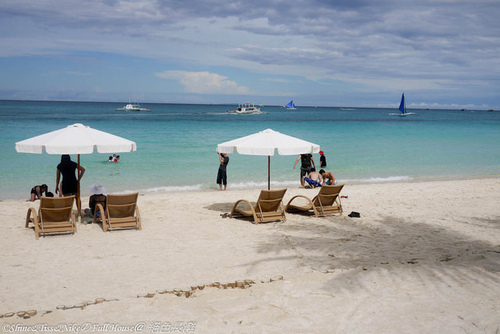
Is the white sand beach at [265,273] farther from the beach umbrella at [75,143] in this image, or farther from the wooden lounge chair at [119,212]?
the beach umbrella at [75,143]

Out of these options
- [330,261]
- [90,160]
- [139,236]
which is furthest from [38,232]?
[90,160]

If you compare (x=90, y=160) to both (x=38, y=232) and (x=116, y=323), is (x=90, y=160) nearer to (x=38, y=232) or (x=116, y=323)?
(x=38, y=232)

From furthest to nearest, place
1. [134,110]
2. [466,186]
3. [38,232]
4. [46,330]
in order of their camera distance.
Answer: [134,110]
[466,186]
[38,232]
[46,330]

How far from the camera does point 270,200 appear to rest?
29.5 ft

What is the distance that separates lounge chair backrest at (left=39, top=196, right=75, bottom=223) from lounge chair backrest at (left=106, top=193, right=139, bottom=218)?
67 cm

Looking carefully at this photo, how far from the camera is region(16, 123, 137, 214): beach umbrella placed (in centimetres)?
779

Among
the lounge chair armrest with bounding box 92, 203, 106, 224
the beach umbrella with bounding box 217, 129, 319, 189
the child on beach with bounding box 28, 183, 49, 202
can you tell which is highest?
the beach umbrella with bounding box 217, 129, 319, 189

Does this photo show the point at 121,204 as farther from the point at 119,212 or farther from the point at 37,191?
the point at 37,191

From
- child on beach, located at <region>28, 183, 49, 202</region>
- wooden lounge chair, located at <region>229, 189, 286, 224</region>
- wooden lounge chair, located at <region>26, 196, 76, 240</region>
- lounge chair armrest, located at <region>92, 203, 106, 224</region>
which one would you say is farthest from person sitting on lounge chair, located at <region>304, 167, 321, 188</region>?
wooden lounge chair, located at <region>26, 196, 76, 240</region>

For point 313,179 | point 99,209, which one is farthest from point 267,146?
point 313,179

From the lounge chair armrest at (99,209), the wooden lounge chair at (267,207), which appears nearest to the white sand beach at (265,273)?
the wooden lounge chair at (267,207)

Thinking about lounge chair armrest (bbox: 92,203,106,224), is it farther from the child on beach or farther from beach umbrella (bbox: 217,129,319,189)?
the child on beach

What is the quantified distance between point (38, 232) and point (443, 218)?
26.2ft

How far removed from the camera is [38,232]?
7.49 m
